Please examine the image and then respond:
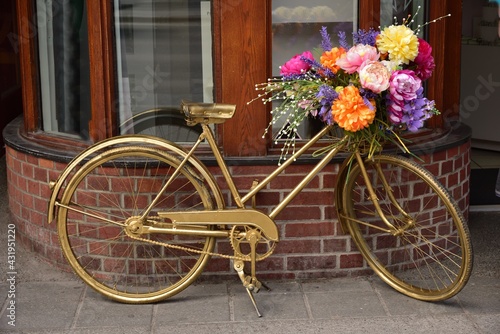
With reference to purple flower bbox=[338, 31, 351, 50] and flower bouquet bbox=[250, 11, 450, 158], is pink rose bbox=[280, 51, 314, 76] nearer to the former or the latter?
flower bouquet bbox=[250, 11, 450, 158]

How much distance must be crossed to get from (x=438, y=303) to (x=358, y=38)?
145 cm

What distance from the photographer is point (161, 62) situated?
5.67 m

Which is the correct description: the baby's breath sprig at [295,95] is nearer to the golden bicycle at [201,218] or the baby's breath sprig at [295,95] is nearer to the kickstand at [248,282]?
the golden bicycle at [201,218]

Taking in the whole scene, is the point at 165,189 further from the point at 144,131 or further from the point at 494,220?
the point at 494,220

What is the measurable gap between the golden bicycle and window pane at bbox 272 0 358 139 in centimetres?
55

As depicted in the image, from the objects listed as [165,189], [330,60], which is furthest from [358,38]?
[165,189]

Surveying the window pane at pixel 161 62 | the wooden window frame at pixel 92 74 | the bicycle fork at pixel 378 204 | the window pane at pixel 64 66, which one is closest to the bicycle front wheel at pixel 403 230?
the bicycle fork at pixel 378 204

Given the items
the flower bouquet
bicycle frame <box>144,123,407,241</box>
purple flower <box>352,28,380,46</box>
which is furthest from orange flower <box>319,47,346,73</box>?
bicycle frame <box>144,123,407,241</box>

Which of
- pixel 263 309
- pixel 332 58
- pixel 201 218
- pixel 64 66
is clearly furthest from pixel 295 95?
pixel 64 66

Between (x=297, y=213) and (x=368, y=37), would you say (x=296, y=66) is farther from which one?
(x=297, y=213)

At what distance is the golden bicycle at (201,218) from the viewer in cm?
525

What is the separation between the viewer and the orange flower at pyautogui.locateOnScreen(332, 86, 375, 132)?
4887 mm

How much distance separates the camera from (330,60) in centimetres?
508

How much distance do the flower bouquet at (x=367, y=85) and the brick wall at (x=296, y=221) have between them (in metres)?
0.48
